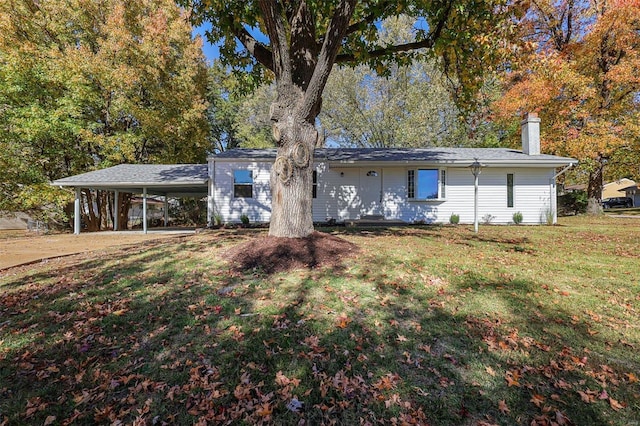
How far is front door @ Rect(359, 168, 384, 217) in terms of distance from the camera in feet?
43.1

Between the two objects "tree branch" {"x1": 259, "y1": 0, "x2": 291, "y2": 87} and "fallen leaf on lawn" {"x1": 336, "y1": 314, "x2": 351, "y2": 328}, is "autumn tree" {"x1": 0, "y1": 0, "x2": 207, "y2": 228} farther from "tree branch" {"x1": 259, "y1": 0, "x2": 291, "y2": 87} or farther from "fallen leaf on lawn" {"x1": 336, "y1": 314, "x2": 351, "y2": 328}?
"fallen leaf on lawn" {"x1": 336, "y1": 314, "x2": 351, "y2": 328}

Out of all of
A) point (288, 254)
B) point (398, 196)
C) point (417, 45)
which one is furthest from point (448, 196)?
point (288, 254)

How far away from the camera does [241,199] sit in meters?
13.3

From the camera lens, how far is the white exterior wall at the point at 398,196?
43.0ft

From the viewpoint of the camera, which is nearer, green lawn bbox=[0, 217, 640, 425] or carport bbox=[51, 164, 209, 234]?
green lawn bbox=[0, 217, 640, 425]

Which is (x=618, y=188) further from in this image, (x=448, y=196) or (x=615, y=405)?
(x=615, y=405)

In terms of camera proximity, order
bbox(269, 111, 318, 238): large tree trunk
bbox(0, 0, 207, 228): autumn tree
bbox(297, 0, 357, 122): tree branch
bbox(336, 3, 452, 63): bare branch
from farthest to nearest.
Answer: bbox(0, 0, 207, 228): autumn tree → bbox(336, 3, 452, 63): bare branch → bbox(269, 111, 318, 238): large tree trunk → bbox(297, 0, 357, 122): tree branch

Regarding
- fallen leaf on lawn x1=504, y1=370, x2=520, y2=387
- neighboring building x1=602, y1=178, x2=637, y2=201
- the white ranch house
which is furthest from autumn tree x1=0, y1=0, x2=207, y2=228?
neighboring building x1=602, y1=178, x2=637, y2=201

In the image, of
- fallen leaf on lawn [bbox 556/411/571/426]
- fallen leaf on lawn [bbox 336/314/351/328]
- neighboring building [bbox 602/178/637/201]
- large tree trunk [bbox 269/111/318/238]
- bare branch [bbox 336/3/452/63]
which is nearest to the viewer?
fallen leaf on lawn [bbox 556/411/571/426]

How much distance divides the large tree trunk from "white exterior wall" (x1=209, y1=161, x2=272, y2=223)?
7.72m

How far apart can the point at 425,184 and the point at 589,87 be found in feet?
36.7

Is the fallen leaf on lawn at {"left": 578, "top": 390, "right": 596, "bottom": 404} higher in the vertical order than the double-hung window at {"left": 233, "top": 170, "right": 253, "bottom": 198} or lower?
lower

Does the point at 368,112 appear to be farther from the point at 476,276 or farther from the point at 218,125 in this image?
the point at 476,276

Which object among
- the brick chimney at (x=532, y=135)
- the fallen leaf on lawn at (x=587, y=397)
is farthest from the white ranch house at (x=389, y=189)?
the fallen leaf on lawn at (x=587, y=397)
